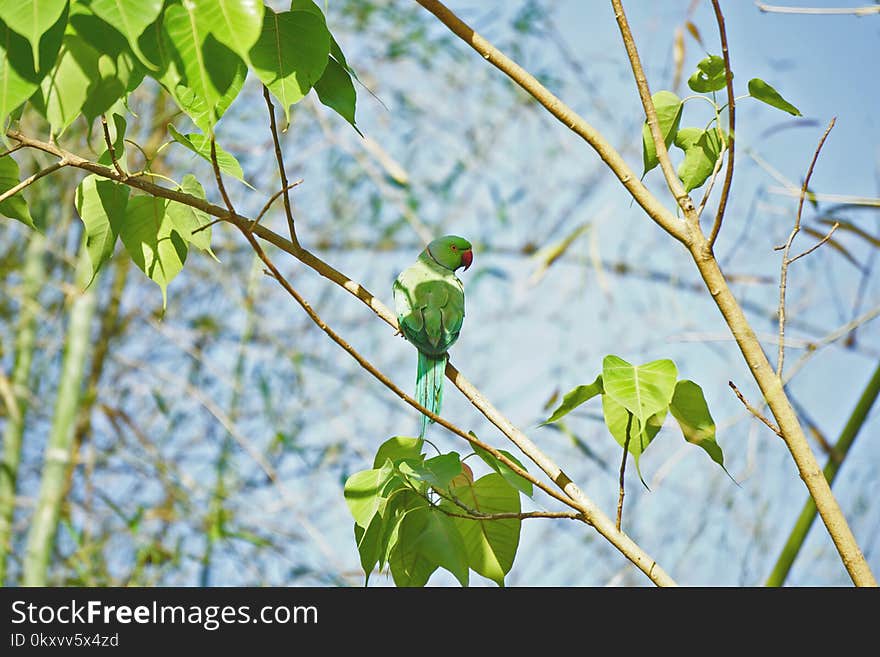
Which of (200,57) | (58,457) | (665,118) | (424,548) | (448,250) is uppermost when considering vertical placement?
(58,457)

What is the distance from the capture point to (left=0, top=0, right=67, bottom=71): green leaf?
0.42 meters

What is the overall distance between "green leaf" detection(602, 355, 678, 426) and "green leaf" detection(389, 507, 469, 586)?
14 centimetres

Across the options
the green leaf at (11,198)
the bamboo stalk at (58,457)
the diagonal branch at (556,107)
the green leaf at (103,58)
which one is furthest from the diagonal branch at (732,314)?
the bamboo stalk at (58,457)

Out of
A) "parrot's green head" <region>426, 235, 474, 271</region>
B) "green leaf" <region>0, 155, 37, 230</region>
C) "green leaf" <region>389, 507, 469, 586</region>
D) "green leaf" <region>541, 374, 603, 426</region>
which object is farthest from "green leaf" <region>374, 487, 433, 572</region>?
"parrot's green head" <region>426, 235, 474, 271</region>

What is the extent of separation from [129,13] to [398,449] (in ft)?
1.17

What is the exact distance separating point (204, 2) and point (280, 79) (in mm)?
93

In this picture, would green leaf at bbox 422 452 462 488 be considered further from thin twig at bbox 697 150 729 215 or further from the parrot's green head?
the parrot's green head

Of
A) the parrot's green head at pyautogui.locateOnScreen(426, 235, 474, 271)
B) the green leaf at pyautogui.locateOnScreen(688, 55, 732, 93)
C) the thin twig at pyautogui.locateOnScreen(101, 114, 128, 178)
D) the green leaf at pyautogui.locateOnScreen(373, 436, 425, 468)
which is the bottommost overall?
the green leaf at pyautogui.locateOnScreen(373, 436, 425, 468)

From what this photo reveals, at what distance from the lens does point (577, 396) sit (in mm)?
552

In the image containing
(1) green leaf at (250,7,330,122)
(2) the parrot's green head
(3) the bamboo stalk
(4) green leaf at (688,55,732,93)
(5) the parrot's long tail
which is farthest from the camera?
(3) the bamboo stalk

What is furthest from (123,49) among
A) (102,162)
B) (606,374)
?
(606,374)

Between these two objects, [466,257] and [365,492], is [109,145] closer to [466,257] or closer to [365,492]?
[365,492]

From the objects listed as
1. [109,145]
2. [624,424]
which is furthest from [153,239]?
[624,424]
